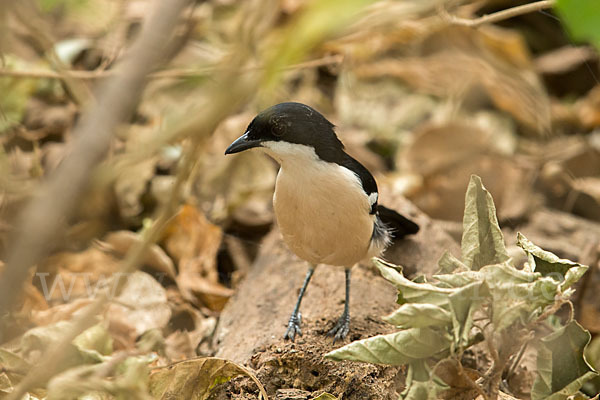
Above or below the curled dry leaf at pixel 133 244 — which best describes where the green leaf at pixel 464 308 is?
above

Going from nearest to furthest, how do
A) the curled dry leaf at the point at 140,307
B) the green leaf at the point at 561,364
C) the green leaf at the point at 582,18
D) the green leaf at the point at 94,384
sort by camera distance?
the green leaf at the point at 582,18 < the green leaf at the point at 94,384 < the green leaf at the point at 561,364 < the curled dry leaf at the point at 140,307

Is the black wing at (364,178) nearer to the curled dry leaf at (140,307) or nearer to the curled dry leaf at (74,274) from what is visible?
the curled dry leaf at (140,307)

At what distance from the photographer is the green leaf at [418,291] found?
2.27 m

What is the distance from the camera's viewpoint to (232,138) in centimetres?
522

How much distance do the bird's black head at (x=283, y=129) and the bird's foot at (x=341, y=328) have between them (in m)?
0.78

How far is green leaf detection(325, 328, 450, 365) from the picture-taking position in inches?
90.8

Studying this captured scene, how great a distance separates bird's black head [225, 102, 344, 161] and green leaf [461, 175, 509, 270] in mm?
871

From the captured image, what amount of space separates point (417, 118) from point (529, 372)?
3521 millimetres

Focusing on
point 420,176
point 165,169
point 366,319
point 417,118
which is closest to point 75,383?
point 366,319

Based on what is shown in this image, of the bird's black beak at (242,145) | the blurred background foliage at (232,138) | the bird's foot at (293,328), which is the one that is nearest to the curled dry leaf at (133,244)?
the blurred background foliage at (232,138)

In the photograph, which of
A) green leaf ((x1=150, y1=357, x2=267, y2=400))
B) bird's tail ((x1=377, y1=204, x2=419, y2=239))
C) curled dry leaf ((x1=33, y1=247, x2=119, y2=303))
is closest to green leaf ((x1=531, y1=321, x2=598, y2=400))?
green leaf ((x1=150, y1=357, x2=267, y2=400))

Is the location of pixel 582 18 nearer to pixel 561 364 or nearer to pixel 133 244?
pixel 561 364

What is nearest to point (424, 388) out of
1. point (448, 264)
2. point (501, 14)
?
point (448, 264)

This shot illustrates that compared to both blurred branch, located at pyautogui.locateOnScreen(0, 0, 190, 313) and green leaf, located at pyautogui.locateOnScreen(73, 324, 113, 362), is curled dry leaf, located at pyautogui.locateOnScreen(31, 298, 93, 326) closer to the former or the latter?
green leaf, located at pyautogui.locateOnScreen(73, 324, 113, 362)
